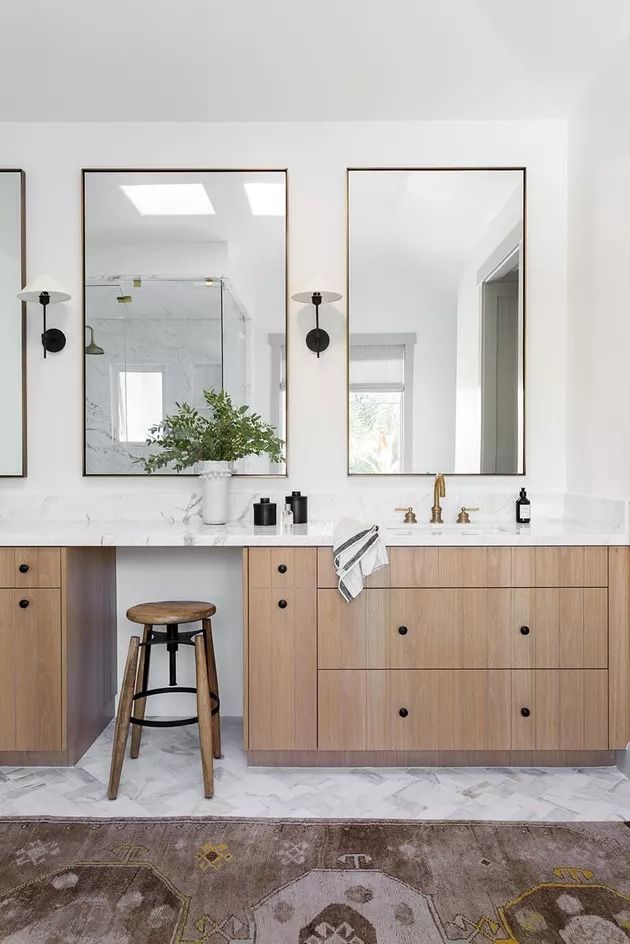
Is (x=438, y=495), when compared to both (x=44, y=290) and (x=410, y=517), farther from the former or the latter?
(x=44, y=290)

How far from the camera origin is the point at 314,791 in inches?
96.7

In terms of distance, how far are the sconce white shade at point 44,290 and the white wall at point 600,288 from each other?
2.18 m

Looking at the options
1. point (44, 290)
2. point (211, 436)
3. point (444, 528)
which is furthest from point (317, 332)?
point (44, 290)

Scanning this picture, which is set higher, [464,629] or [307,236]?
[307,236]

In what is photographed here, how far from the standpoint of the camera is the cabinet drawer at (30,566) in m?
2.59

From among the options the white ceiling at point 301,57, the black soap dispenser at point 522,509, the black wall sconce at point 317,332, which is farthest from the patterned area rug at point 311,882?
the white ceiling at point 301,57

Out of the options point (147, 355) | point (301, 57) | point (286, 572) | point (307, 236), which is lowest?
point (286, 572)

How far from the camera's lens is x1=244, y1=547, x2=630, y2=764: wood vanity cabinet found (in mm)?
2570

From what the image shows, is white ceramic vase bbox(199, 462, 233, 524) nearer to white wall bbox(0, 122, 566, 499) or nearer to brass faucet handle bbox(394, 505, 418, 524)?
white wall bbox(0, 122, 566, 499)

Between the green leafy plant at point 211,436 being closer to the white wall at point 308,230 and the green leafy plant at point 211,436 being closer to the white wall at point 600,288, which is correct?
the white wall at point 308,230

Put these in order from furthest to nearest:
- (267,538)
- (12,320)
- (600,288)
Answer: (12,320), (600,288), (267,538)

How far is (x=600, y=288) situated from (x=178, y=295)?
1.76 metres

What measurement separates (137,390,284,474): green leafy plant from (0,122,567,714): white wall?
0.18 metres

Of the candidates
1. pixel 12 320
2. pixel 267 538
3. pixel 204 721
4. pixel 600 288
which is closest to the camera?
pixel 204 721
